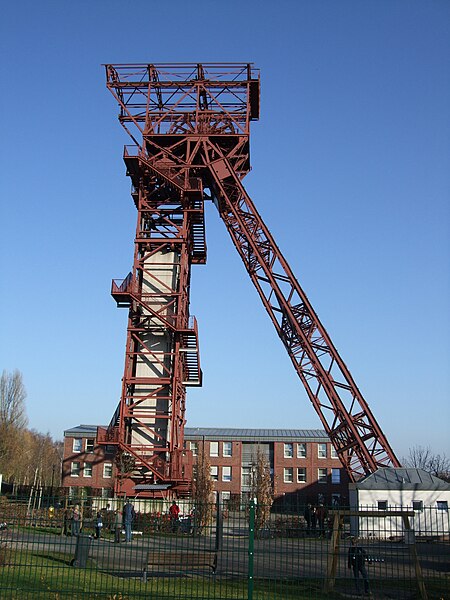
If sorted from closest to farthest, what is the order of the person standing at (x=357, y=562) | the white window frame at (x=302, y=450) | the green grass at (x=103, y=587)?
the green grass at (x=103, y=587) < the person standing at (x=357, y=562) < the white window frame at (x=302, y=450)

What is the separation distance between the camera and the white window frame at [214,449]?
65688mm

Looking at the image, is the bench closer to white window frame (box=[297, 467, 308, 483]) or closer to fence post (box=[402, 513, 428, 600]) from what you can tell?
fence post (box=[402, 513, 428, 600])

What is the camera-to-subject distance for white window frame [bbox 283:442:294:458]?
64500mm

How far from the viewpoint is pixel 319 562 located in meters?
15.2

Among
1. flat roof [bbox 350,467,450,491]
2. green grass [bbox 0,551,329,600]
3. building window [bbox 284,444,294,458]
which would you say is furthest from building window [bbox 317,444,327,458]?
green grass [bbox 0,551,329,600]

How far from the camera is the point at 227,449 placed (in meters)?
65.9

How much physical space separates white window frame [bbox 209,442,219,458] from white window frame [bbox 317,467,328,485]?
10044mm

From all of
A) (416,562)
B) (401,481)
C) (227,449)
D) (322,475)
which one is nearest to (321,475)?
(322,475)

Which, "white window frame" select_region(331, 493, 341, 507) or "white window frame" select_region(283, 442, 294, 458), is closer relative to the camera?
"white window frame" select_region(331, 493, 341, 507)

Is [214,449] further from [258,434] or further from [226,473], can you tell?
[258,434]

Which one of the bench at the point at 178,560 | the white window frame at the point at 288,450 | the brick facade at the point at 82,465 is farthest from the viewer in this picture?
the white window frame at the point at 288,450

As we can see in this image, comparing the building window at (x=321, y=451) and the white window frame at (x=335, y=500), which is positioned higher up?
the building window at (x=321, y=451)

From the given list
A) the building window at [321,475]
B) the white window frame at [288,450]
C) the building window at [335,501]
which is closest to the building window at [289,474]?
the white window frame at [288,450]

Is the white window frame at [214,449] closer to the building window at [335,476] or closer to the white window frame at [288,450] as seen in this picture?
the white window frame at [288,450]
